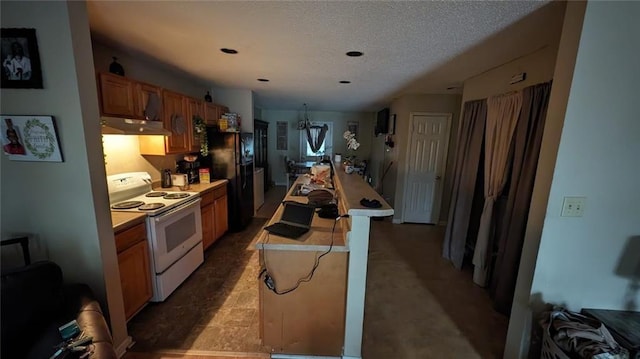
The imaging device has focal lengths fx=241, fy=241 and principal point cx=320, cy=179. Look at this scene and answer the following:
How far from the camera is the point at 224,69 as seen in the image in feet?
9.45

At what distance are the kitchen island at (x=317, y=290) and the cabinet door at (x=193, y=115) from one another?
2255 mm

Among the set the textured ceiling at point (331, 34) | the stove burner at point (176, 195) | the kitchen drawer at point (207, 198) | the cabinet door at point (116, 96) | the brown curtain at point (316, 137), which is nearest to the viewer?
the textured ceiling at point (331, 34)

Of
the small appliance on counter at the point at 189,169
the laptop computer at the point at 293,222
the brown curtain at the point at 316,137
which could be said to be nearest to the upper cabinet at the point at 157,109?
the small appliance on counter at the point at 189,169

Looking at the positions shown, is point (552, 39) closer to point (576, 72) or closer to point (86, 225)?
point (576, 72)

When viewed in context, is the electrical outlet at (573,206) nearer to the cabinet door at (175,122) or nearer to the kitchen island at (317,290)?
the kitchen island at (317,290)

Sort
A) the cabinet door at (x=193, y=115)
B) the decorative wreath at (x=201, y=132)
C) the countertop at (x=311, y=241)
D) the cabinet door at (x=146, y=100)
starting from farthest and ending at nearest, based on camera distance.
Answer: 1. the decorative wreath at (x=201, y=132)
2. the cabinet door at (x=193, y=115)
3. the cabinet door at (x=146, y=100)
4. the countertop at (x=311, y=241)

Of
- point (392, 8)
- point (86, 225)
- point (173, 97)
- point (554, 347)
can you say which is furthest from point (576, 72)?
point (173, 97)

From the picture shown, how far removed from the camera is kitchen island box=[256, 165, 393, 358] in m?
1.60

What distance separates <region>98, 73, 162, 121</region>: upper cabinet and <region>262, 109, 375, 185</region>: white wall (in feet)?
16.8

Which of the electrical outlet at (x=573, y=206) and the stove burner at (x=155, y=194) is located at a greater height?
the electrical outlet at (x=573, y=206)

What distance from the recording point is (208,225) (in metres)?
3.21

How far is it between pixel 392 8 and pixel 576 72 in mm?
1043

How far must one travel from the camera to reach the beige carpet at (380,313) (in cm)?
187

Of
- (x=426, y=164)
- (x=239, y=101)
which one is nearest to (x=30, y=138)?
(x=239, y=101)
